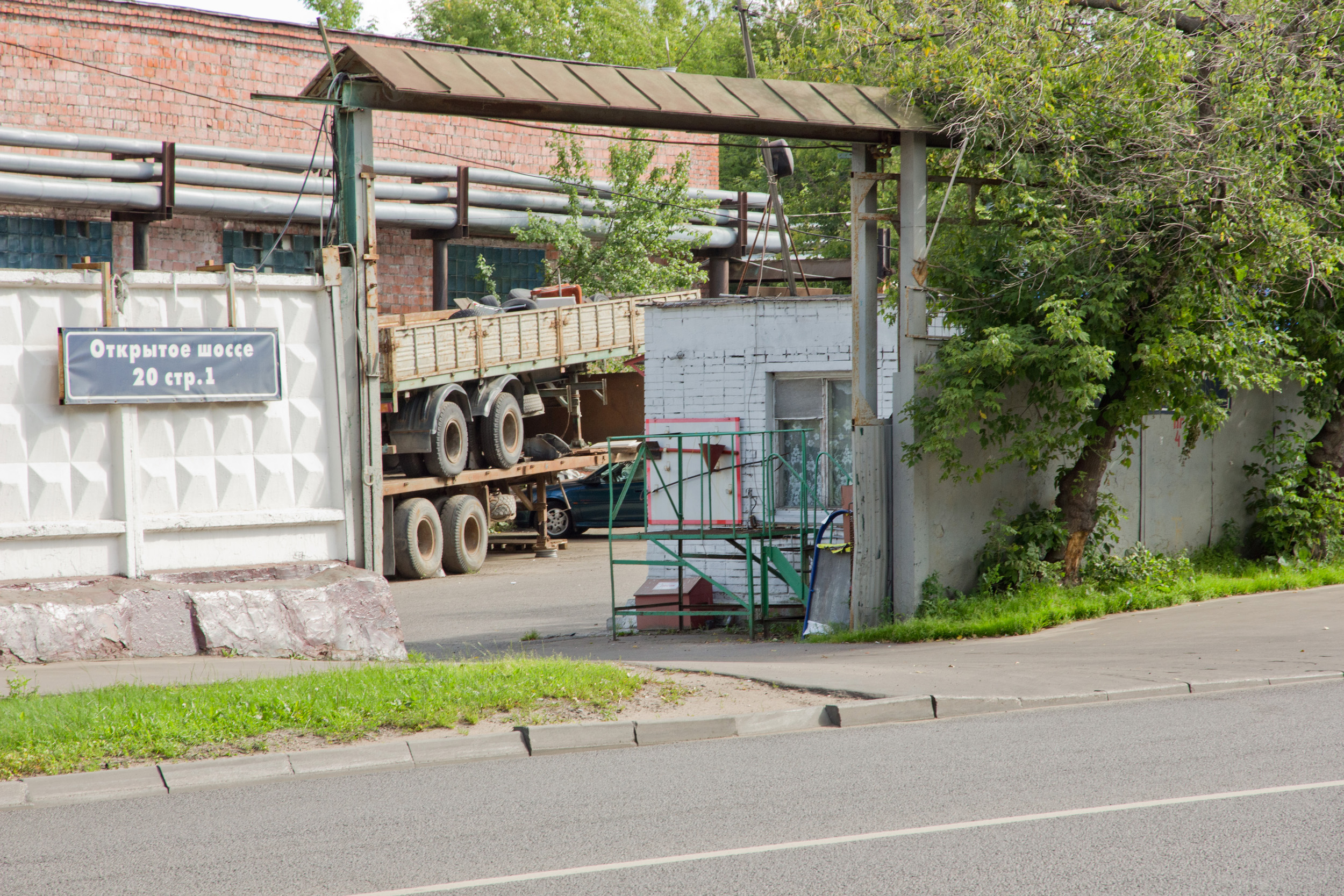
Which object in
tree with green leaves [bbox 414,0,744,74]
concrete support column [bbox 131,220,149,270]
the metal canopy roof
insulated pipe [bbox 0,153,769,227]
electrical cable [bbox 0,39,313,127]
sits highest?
tree with green leaves [bbox 414,0,744,74]

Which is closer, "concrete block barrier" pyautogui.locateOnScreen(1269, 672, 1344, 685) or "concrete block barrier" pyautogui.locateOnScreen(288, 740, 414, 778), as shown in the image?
"concrete block barrier" pyautogui.locateOnScreen(288, 740, 414, 778)

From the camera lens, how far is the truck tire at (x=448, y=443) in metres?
20.8

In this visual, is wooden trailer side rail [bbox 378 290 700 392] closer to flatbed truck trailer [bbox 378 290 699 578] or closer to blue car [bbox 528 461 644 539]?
flatbed truck trailer [bbox 378 290 699 578]

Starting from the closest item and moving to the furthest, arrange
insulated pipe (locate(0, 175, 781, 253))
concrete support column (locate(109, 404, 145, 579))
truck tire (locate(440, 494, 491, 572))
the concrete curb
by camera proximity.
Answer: the concrete curb < concrete support column (locate(109, 404, 145, 579)) < truck tire (locate(440, 494, 491, 572)) < insulated pipe (locate(0, 175, 781, 253))

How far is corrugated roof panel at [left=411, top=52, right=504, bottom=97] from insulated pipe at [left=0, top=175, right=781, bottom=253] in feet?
34.3

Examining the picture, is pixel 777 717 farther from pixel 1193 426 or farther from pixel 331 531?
pixel 1193 426

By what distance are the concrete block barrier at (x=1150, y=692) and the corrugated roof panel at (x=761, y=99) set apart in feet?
19.6

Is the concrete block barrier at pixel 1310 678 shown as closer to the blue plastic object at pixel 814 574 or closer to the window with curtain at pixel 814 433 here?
the blue plastic object at pixel 814 574

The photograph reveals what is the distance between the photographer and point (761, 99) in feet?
40.1

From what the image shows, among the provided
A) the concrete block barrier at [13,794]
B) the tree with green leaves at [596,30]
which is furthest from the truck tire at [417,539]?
the tree with green leaves at [596,30]

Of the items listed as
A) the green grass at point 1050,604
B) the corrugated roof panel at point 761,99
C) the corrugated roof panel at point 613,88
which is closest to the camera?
the corrugated roof panel at point 613,88

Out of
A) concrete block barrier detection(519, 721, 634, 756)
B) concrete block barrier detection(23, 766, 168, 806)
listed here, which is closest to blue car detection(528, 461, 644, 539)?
concrete block barrier detection(519, 721, 634, 756)

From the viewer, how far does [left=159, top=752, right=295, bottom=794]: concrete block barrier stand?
6.96 metres

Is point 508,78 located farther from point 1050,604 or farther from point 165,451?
point 1050,604
